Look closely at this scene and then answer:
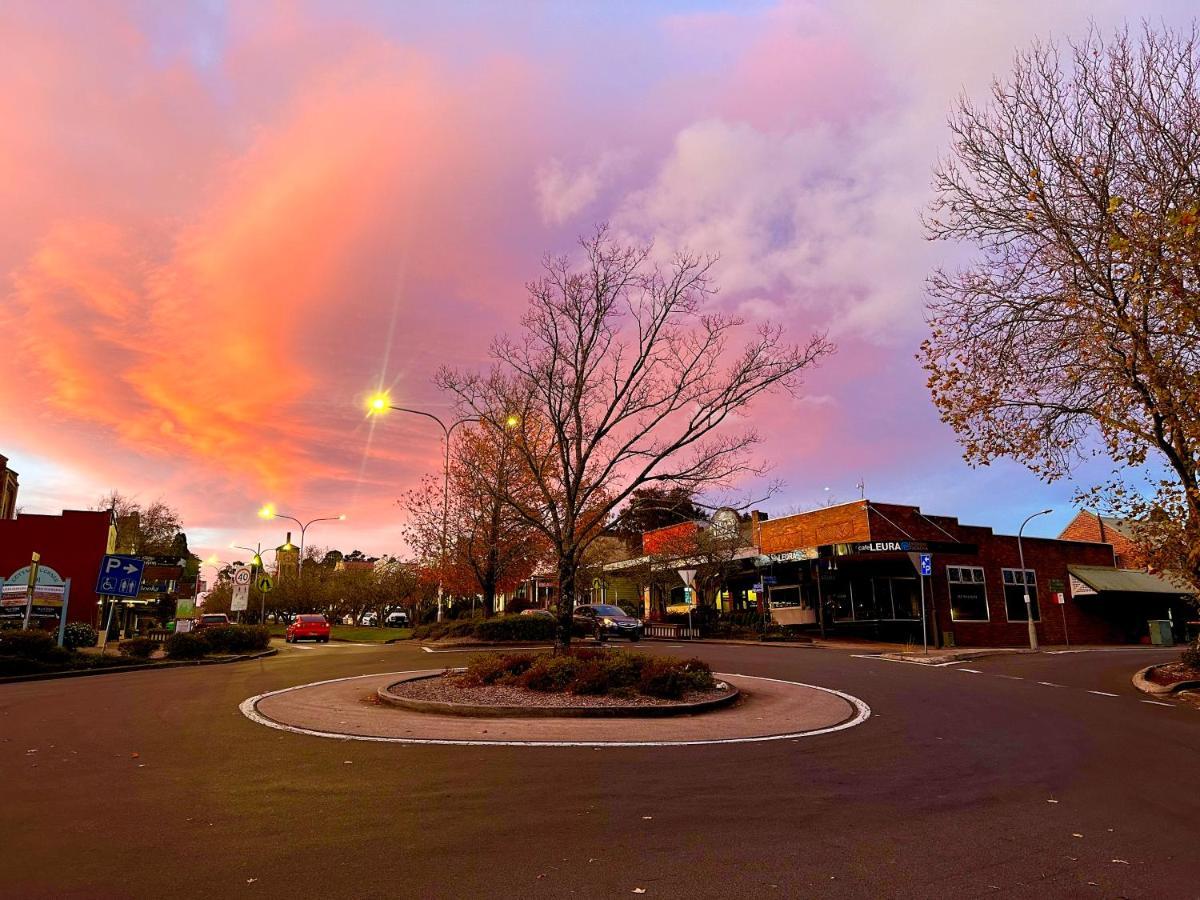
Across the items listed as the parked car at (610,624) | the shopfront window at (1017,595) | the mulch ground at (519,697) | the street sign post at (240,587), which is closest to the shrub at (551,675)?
the mulch ground at (519,697)

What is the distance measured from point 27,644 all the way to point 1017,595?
4128cm

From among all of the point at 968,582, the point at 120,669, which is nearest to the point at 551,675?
the point at 120,669

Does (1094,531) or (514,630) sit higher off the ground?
(1094,531)

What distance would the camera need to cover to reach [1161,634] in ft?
130

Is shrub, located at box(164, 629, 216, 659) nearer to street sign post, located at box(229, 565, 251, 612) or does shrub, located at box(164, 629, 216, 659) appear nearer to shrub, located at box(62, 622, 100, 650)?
shrub, located at box(62, 622, 100, 650)

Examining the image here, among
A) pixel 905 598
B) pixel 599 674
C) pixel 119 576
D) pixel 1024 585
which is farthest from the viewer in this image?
pixel 1024 585

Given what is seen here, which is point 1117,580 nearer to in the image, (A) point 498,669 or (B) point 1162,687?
(B) point 1162,687

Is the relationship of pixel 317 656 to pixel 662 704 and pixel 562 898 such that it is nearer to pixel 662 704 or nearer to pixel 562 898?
pixel 662 704

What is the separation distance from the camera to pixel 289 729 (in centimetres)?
996

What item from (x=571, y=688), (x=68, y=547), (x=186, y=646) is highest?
(x=68, y=547)

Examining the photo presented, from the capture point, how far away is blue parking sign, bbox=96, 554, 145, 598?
911 inches

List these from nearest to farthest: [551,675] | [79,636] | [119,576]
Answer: [551,675]
[119,576]
[79,636]

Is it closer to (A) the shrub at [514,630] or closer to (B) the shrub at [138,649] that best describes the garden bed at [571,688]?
(B) the shrub at [138,649]

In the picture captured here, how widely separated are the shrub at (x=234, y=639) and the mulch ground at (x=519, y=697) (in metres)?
13.6
